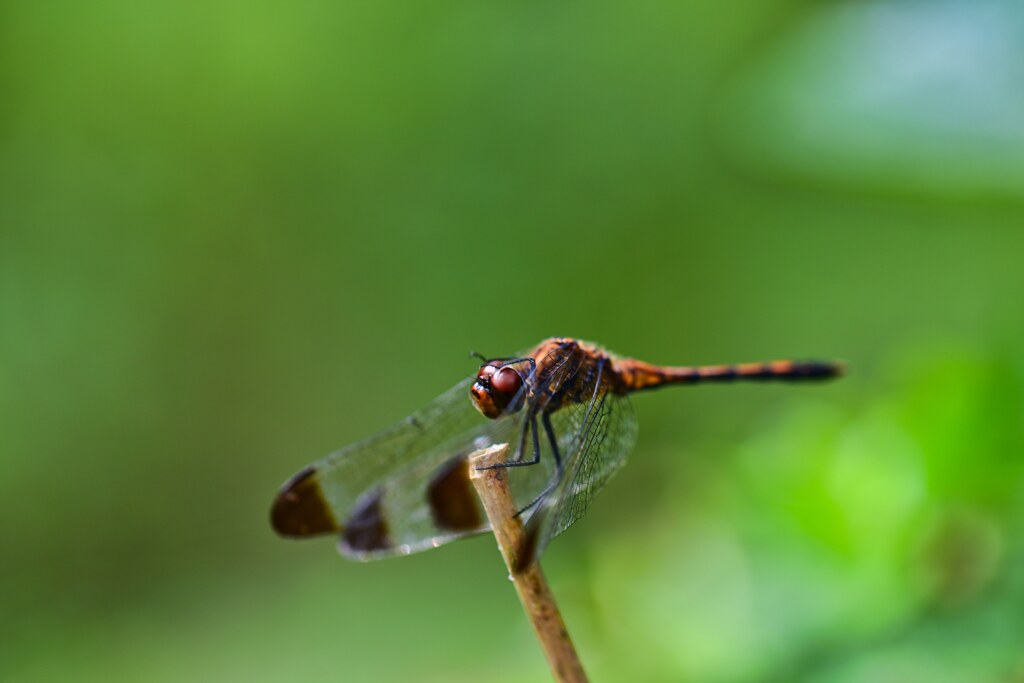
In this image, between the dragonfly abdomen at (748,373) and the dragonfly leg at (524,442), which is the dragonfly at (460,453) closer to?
the dragonfly leg at (524,442)

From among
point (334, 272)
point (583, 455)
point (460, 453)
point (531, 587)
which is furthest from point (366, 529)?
point (334, 272)

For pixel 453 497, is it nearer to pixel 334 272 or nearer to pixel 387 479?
pixel 387 479

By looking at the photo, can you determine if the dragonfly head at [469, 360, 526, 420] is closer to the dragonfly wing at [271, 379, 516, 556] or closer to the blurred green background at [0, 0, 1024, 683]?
the dragonfly wing at [271, 379, 516, 556]

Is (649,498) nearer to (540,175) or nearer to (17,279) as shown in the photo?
(540,175)

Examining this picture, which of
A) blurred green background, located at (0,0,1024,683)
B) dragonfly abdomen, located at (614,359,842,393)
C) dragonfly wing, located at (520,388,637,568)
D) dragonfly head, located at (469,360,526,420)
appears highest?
blurred green background, located at (0,0,1024,683)

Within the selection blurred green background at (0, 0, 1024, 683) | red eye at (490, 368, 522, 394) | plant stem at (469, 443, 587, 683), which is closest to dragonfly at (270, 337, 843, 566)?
red eye at (490, 368, 522, 394)

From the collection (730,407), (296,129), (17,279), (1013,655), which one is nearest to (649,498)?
(730,407)
